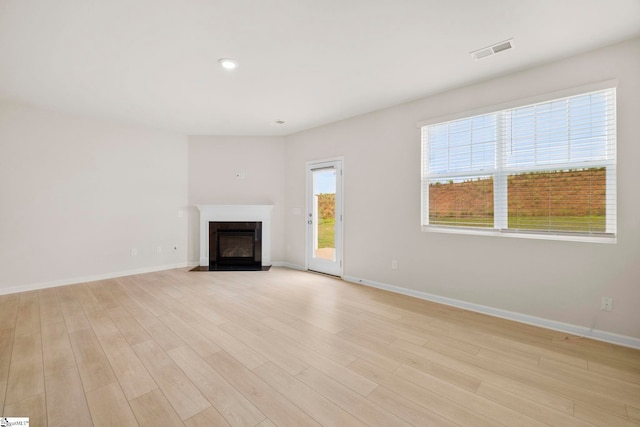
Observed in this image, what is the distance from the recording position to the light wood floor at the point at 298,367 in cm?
164

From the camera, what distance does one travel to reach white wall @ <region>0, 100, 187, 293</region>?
3.87 meters

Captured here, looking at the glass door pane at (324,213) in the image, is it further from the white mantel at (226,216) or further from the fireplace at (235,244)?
the fireplace at (235,244)

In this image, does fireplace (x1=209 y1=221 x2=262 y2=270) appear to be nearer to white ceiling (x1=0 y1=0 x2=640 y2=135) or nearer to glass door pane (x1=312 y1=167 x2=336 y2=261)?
glass door pane (x1=312 y1=167 x2=336 y2=261)

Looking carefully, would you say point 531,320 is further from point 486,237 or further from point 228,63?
point 228,63

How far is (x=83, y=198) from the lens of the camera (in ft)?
14.5

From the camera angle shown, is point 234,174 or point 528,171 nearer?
point 528,171

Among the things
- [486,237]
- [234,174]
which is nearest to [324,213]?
[234,174]

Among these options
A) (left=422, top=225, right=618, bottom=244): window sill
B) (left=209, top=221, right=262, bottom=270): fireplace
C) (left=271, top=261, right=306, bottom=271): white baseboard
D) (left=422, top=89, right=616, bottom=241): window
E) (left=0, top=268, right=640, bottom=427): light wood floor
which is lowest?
(left=0, top=268, right=640, bottom=427): light wood floor

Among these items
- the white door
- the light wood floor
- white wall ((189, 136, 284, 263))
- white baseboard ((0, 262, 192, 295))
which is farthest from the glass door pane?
white baseboard ((0, 262, 192, 295))

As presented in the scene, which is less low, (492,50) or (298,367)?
(492,50)

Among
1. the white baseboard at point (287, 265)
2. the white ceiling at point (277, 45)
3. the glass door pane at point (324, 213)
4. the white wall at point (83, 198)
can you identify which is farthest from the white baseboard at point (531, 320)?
the white wall at point (83, 198)

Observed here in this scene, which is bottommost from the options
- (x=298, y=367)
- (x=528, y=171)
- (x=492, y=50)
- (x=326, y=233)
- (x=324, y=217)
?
(x=298, y=367)

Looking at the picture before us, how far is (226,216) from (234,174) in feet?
2.95

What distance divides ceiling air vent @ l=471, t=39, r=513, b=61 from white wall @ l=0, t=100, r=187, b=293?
5.22 meters
